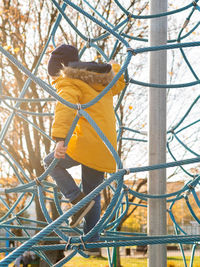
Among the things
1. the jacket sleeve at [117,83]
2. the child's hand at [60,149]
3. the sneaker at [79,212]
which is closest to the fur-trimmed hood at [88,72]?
the jacket sleeve at [117,83]

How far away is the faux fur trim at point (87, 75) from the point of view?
1589 mm

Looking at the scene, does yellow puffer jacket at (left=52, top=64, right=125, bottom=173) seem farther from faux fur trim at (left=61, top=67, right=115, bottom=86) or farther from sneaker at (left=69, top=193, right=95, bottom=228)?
sneaker at (left=69, top=193, right=95, bottom=228)

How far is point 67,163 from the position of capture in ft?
5.38

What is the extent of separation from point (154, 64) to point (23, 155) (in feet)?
14.0

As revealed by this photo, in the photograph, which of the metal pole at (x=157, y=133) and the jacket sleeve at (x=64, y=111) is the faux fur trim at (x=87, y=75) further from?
the metal pole at (x=157, y=133)

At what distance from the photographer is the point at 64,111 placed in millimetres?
1506

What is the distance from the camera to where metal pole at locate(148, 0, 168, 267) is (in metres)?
1.77

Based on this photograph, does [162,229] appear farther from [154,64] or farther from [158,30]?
[158,30]

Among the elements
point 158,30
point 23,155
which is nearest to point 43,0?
point 23,155

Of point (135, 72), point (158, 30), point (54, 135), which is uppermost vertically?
point (135, 72)

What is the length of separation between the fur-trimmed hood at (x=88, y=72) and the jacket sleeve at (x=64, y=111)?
0.14 feet

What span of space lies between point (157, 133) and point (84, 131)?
0.42 meters

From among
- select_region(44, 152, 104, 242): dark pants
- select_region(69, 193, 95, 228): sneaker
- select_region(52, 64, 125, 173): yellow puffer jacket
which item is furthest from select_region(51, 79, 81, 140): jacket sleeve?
select_region(69, 193, 95, 228): sneaker

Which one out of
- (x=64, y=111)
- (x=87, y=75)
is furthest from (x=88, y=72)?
(x=64, y=111)
